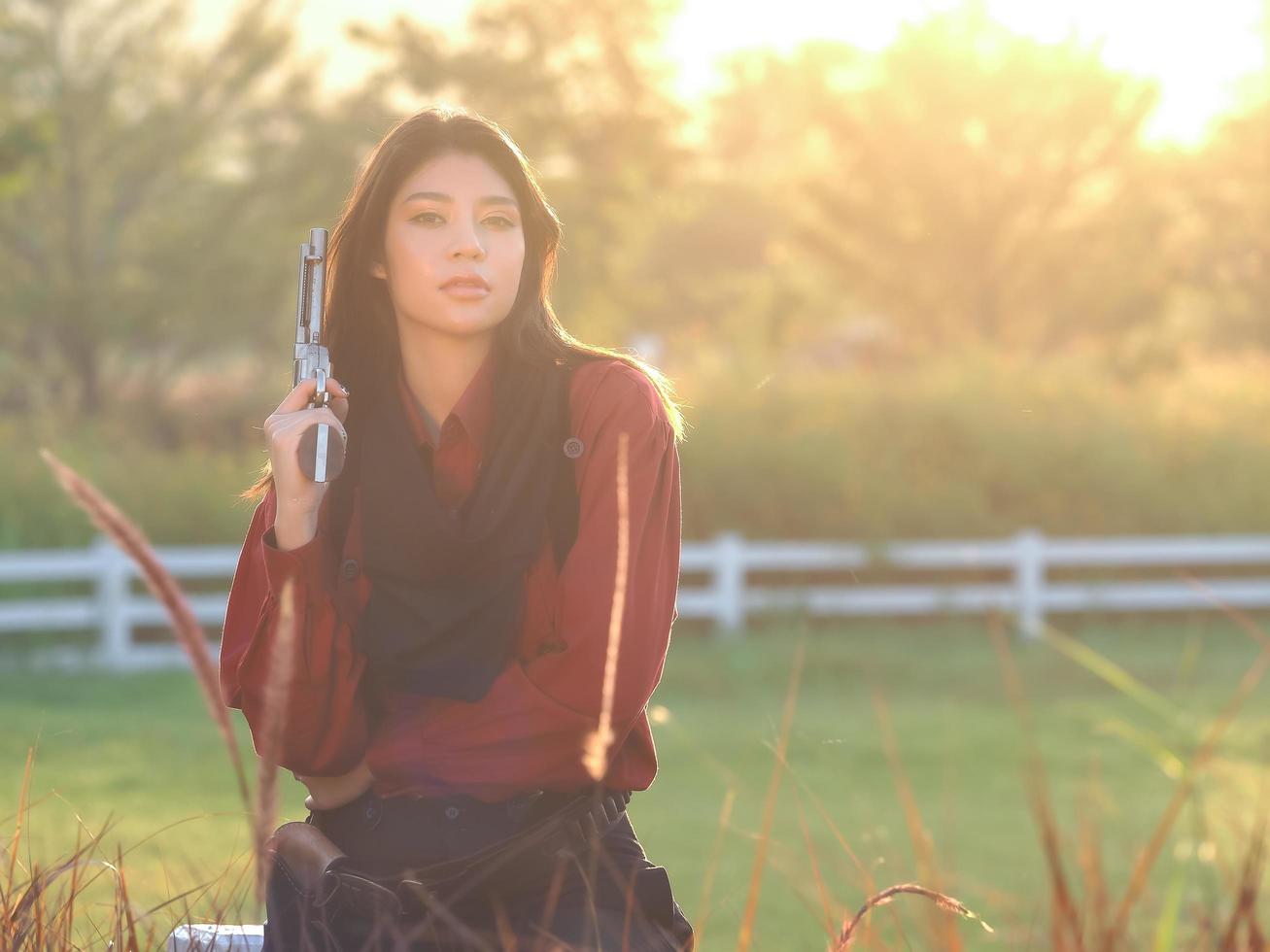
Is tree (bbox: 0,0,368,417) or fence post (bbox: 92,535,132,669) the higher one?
tree (bbox: 0,0,368,417)

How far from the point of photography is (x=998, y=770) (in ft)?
29.6

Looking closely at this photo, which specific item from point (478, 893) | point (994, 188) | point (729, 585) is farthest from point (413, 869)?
point (994, 188)

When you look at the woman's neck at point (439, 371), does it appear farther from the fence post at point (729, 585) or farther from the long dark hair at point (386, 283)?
the fence post at point (729, 585)

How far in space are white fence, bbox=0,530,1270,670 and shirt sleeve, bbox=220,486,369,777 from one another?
30.8 ft

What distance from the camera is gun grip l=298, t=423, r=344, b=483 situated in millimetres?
2203

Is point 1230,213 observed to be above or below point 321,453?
above

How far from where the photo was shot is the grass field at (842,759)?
6566mm

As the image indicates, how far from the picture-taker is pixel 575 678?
89.0 inches

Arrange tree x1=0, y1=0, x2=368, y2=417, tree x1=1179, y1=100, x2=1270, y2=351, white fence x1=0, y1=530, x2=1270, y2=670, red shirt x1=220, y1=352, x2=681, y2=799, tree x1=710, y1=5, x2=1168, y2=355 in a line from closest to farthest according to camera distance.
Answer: red shirt x1=220, y1=352, x2=681, y2=799 → white fence x1=0, y1=530, x2=1270, y2=670 → tree x1=0, y1=0, x2=368, y2=417 → tree x1=710, y1=5, x2=1168, y2=355 → tree x1=1179, y1=100, x2=1270, y2=351

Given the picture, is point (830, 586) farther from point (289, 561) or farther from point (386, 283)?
point (289, 561)

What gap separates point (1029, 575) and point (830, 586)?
59.1 inches

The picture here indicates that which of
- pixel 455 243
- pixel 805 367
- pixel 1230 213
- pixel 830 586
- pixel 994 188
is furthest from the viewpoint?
pixel 1230 213

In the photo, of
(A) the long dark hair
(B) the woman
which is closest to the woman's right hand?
(B) the woman

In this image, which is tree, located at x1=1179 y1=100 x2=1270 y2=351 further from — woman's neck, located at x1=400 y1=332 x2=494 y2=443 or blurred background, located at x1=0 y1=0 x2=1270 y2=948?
woman's neck, located at x1=400 y1=332 x2=494 y2=443
